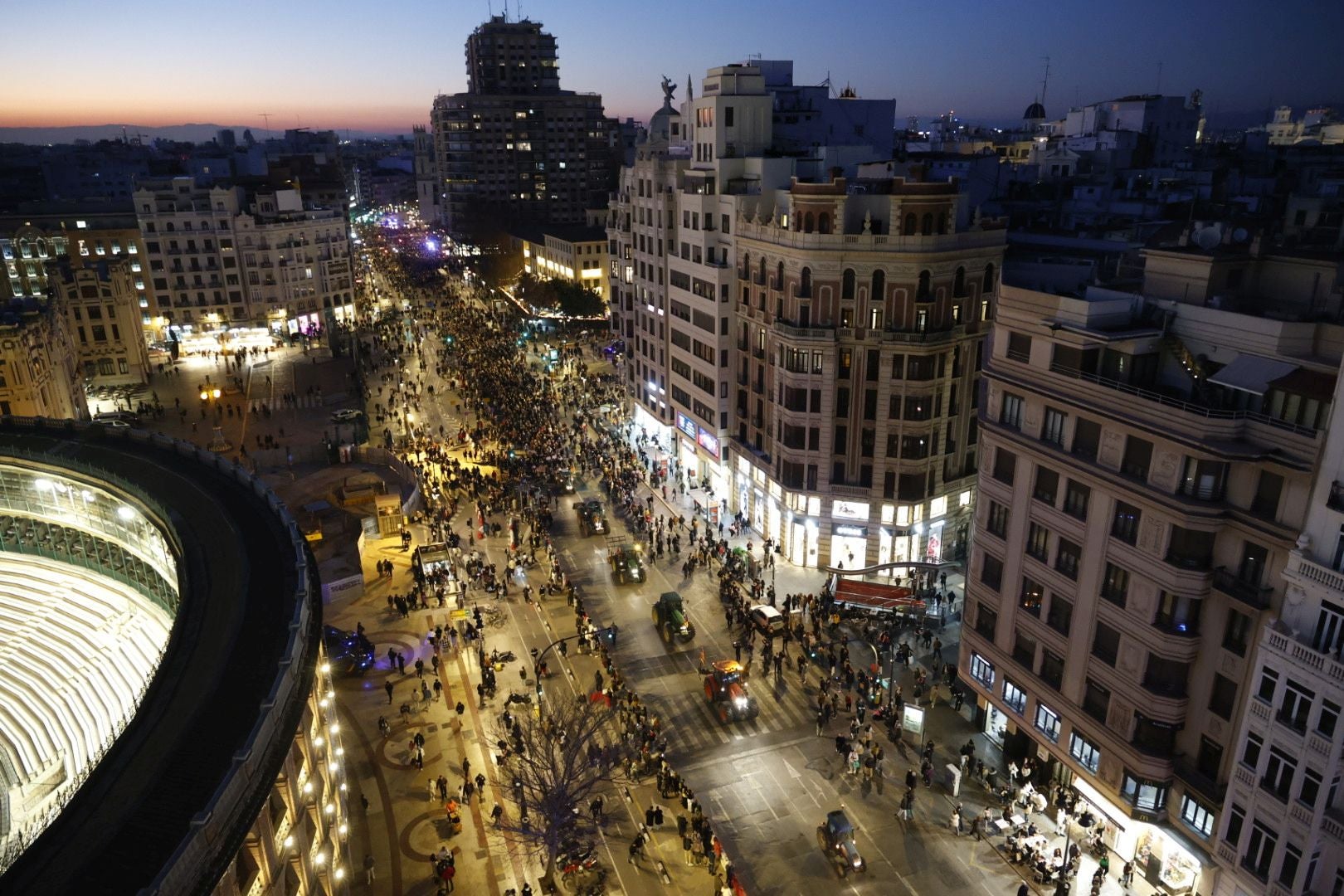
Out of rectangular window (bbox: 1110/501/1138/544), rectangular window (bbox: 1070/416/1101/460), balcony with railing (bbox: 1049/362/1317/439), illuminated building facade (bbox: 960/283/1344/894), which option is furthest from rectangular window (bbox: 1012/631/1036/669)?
balcony with railing (bbox: 1049/362/1317/439)

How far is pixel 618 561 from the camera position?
53.3 meters

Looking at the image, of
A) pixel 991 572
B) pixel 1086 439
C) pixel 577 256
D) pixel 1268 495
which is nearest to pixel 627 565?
pixel 991 572

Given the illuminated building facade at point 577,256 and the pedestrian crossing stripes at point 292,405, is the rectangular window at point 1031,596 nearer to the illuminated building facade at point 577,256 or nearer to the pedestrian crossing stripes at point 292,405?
the pedestrian crossing stripes at point 292,405

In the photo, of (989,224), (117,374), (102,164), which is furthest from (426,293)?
(989,224)

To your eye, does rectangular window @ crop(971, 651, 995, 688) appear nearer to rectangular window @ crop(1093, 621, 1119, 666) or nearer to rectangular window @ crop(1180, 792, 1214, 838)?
rectangular window @ crop(1093, 621, 1119, 666)

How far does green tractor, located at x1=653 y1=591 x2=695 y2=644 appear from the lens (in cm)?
4559

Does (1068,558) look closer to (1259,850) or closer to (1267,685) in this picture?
(1267,685)

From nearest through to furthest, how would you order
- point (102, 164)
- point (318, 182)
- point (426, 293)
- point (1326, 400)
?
point (1326, 400) < point (426, 293) < point (318, 182) < point (102, 164)

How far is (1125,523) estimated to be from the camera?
1156 inches

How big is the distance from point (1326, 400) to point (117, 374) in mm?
112232

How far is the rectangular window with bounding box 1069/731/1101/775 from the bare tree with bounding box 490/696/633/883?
1746cm

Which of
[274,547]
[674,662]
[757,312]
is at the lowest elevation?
[674,662]

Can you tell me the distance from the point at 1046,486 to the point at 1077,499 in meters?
1.55

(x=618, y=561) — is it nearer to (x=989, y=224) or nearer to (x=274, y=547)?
(x=274, y=547)
